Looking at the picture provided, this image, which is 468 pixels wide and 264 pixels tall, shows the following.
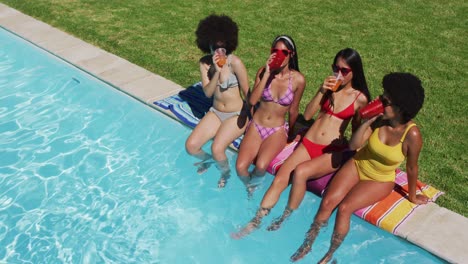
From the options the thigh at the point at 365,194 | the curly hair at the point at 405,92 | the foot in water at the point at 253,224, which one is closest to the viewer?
the curly hair at the point at 405,92

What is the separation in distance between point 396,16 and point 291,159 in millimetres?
6797

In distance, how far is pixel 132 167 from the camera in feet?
23.4

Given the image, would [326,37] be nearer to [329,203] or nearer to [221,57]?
[221,57]

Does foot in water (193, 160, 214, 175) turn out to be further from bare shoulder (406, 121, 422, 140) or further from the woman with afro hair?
bare shoulder (406, 121, 422, 140)

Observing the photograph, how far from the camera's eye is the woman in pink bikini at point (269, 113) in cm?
596

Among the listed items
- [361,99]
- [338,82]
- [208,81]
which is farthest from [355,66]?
[208,81]

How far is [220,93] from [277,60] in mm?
1281

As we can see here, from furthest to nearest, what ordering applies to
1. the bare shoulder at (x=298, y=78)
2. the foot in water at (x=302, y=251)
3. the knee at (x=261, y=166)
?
the knee at (x=261, y=166)
the bare shoulder at (x=298, y=78)
the foot in water at (x=302, y=251)

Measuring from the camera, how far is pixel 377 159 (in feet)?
17.0

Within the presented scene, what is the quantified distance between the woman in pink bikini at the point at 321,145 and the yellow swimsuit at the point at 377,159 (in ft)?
1.45

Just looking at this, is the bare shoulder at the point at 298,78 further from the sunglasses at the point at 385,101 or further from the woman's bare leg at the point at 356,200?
the woman's bare leg at the point at 356,200

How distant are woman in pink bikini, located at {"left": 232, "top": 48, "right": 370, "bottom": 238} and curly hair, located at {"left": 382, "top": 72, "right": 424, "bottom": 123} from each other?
2.46ft

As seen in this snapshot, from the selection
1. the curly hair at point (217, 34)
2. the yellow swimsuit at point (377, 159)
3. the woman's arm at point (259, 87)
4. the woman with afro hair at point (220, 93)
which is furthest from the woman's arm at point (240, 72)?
the yellow swimsuit at point (377, 159)

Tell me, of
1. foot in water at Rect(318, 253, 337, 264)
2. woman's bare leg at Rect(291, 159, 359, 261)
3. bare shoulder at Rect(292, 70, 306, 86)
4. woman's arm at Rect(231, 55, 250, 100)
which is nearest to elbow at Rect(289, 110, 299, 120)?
bare shoulder at Rect(292, 70, 306, 86)
